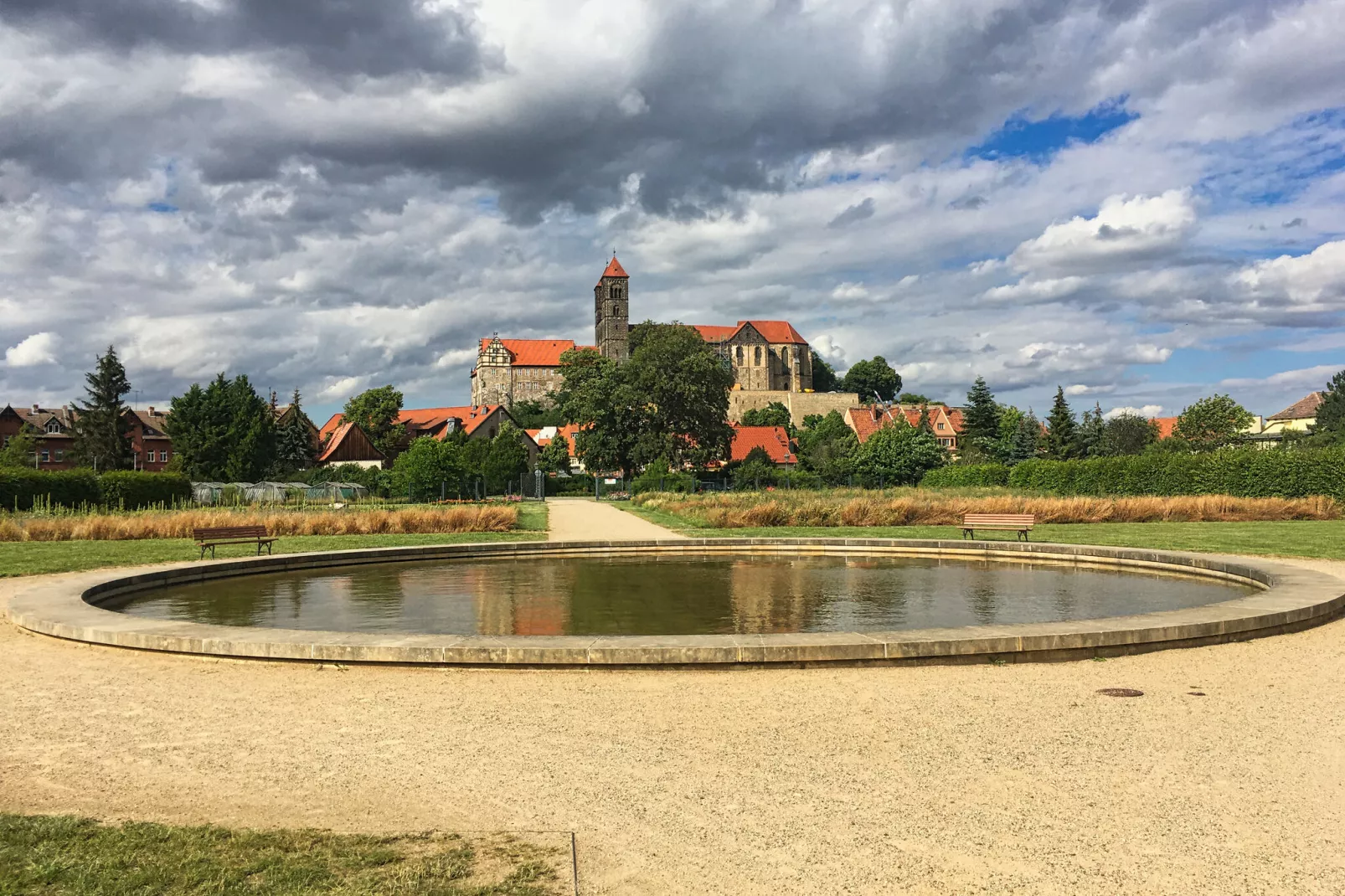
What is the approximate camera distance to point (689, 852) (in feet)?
14.4

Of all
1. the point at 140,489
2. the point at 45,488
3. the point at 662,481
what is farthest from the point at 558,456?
the point at 45,488

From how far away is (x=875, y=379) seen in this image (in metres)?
164

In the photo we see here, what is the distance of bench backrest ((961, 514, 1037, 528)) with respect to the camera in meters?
21.5

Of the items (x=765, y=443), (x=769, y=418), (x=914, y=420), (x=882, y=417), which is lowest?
(x=765, y=443)

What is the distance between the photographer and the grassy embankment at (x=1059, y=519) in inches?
952

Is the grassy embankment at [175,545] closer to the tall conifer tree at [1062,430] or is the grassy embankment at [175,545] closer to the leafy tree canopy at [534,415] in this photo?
the tall conifer tree at [1062,430]

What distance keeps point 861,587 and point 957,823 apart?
9.87m

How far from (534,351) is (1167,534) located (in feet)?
474

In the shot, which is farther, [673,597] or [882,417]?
[882,417]

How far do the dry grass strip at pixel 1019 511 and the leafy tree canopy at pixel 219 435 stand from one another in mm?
51045

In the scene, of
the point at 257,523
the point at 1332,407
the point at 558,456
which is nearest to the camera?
the point at 257,523

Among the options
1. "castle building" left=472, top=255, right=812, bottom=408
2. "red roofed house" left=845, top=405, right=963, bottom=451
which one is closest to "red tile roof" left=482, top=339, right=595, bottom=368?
"castle building" left=472, top=255, right=812, bottom=408

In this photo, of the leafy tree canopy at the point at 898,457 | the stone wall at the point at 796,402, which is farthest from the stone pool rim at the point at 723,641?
the stone wall at the point at 796,402

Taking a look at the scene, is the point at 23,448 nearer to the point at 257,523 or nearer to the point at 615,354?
the point at 257,523
